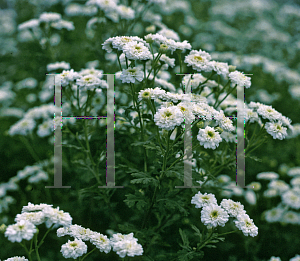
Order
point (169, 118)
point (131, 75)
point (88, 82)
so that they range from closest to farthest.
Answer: point (169, 118) < point (131, 75) < point (88, 82)

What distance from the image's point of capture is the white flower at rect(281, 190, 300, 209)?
11.3 feet

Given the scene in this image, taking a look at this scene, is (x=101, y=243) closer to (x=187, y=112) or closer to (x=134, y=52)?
(x=187, y=112)

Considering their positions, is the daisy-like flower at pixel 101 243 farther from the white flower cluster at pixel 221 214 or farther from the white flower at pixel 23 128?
the white flower at pixel 23 128

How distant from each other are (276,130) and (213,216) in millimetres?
821

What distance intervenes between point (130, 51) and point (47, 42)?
2.08 meters

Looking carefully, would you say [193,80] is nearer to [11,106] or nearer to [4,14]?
[11,106]

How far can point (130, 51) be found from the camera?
209 centimetres

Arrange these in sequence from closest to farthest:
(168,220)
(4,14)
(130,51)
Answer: (130,51) < (168,220) < (4,14)

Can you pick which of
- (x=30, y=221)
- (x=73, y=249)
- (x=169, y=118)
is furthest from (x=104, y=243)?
(x=169, y=118)

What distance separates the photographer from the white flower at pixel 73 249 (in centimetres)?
180

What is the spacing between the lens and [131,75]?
7.00 ft

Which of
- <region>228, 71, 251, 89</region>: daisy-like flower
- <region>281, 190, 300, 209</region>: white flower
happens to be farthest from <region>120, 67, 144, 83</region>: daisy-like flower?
<region>281, 190, 300, 209</region>: white flower

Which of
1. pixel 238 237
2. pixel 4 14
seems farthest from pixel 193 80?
pixel 4 14

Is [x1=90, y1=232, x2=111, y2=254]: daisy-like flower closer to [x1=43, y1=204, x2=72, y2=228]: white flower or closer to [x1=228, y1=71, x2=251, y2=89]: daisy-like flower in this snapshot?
[x1=43, y1=204, x2=72, y2=228]: white flower
